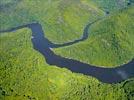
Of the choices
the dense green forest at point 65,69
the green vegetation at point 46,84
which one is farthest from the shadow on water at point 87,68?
the green vegetation at point 46,84

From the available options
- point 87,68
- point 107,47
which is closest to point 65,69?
point 87,68

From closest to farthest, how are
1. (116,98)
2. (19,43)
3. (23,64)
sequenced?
(116,98)
(23,64)
(19,43)

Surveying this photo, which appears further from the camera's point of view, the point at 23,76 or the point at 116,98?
the point at 23,76

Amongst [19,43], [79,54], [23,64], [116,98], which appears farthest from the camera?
[19,43]

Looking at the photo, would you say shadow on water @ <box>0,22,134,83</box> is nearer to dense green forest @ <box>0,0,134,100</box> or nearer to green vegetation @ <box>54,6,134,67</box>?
dense green forest @ <box>0,0,134,100</box>

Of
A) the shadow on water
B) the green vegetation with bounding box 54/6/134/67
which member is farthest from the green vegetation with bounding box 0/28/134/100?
the green vegetation with bounding box 54/6/134/67

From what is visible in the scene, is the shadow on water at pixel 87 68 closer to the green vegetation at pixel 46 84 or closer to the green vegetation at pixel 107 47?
the green vegetation at pixel 107 47

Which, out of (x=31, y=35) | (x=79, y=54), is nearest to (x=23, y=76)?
(x=79, y=54)

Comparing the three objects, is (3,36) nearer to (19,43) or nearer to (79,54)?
(19,43)
